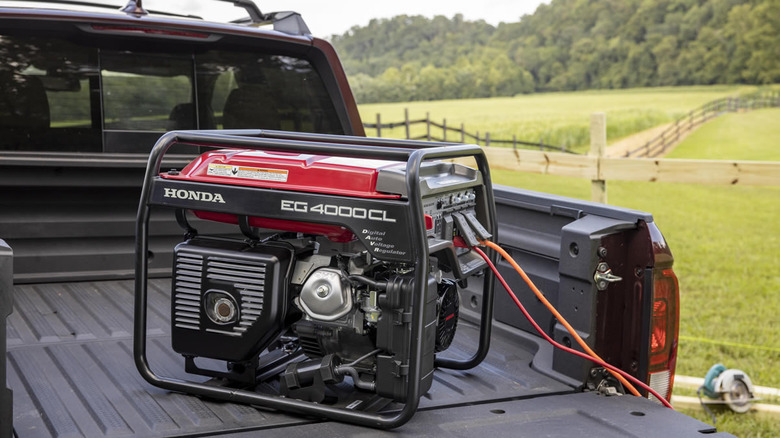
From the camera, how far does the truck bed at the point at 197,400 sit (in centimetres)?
227

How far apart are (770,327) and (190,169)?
25.4 feet

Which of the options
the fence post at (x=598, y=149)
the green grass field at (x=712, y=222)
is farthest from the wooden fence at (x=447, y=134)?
the fence post at (x=598, y=149)

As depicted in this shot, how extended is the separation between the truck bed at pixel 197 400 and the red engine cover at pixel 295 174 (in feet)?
1.83

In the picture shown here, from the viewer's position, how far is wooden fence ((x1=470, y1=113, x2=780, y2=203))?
5.91m

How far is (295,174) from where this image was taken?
242cm

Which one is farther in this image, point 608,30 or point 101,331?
point 608,30

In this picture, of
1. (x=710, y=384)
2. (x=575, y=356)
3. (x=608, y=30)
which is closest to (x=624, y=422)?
(x=575, y=356)

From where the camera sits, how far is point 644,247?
8.42 feet

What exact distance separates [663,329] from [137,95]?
2365 millimetres

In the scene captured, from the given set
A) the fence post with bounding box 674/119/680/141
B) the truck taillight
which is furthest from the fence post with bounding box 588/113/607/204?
the fence post with bounding box 674/119/680/141

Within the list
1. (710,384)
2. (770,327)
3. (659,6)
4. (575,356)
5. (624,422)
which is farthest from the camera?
(659,6)

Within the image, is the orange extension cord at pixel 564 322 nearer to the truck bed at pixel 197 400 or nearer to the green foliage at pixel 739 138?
the truck bed at pixel 197 400

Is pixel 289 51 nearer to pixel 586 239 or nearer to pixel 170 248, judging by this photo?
pixel 170 248

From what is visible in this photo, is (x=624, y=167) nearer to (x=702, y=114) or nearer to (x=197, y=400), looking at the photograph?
(x=197, y=400)
